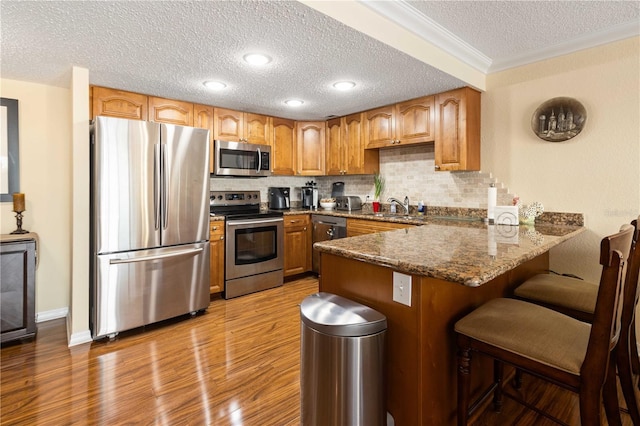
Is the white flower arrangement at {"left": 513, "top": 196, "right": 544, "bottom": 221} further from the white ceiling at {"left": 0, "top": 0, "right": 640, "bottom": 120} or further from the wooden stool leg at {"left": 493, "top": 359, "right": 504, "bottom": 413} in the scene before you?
the wooden stool leg at {"left": 493, "top": 359, "right": 504, "bottom": 413}

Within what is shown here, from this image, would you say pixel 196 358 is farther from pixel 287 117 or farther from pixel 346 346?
pixel 287 117

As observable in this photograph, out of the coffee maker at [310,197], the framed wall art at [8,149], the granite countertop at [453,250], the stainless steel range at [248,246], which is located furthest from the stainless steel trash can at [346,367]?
the coffee maker at [310,197]

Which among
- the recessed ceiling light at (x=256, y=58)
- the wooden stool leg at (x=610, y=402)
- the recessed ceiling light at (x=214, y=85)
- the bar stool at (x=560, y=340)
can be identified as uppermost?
the recessed ceiling light at (x=214, y=85)

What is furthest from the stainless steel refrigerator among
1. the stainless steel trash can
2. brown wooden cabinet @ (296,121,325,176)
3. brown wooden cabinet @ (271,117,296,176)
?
the stainless steel trash can

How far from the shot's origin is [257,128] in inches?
163

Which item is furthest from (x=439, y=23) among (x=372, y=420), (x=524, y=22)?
(x=372, y=420)

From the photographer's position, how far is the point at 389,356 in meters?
1.45

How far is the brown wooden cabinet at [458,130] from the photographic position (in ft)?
10.2

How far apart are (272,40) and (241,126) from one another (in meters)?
1.95

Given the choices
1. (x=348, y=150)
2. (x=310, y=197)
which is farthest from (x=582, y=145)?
(x=310, y=197)

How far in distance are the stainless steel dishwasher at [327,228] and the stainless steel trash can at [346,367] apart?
2.57 meters

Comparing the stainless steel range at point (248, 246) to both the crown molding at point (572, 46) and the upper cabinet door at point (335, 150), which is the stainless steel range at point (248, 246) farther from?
the crown molding at point (572, 46)

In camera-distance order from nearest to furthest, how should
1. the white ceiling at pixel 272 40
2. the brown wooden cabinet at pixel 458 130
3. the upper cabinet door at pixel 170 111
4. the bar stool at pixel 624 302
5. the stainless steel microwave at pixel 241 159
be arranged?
the bar stool at pixel 624 302, the white ceiling at pixel 272 40, the brown wooden cabinet at pixel 458 130, the upper cabinet door at pixel 170 111, the stainless steel microwave at pixel 241 159

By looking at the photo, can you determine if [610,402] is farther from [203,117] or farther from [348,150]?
[203,117]
